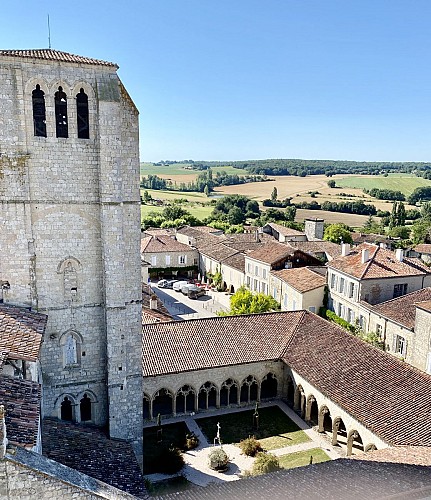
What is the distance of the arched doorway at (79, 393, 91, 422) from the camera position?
798 inches

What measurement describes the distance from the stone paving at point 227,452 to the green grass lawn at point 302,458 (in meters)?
0.30

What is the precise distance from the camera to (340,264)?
42.8m

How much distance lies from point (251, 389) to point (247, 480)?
571 inches

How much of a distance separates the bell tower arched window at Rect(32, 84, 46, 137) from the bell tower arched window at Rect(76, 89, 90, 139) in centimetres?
129

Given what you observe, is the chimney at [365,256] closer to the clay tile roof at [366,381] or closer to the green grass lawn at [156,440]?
the clay tile roof at [366,381]

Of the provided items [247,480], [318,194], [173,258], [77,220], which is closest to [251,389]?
[247,480]

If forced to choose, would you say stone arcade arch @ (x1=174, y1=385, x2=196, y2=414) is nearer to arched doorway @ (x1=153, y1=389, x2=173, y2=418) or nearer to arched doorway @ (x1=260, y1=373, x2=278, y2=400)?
arched doorway @ (x1=153, y1=389, x2=173, y2=418)

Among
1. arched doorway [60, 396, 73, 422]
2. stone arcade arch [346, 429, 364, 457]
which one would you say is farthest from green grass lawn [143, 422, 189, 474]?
stone arcade arch [346, 429, 364, 457]

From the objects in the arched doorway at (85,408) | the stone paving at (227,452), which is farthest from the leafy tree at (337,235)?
the arched doorway at (85,408)

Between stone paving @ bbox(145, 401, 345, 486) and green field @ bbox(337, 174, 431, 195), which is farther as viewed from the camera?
green field @ bbox(337, 174, 431, 195)

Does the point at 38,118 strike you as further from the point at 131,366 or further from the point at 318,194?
the point at 318,194

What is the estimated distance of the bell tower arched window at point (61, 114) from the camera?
1781 centimetres

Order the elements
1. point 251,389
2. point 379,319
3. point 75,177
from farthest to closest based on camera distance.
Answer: point 379,319 < point 251,389 < point 75,177

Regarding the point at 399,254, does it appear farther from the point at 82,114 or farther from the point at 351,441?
the point at 82,114
